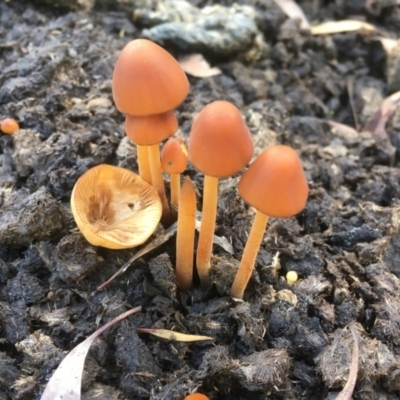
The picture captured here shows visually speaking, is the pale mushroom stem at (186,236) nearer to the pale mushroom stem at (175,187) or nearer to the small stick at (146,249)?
the small stick at (146,249)

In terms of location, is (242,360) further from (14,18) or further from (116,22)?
(14,18)

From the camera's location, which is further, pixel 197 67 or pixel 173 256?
pixel 197 67

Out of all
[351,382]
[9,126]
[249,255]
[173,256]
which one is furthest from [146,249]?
[9,126]

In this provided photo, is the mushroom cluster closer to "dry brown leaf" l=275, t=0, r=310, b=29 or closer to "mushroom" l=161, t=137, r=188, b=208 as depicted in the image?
"mushroom" l=161, t=137, r=188, b=208

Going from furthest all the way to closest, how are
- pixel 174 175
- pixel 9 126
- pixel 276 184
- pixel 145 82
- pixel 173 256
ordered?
pixel 9 126 < pixel 173 256 < pixel 174 175 < pixel 145 82 < pixel 276 184


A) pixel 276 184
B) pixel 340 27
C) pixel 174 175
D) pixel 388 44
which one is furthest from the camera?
pixel 340 27

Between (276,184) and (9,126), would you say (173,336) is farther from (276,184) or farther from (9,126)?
(9,126)

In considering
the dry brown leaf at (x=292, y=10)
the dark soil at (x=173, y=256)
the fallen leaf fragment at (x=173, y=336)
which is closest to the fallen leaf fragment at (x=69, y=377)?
the dark soil at (x=173, y=256)
